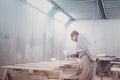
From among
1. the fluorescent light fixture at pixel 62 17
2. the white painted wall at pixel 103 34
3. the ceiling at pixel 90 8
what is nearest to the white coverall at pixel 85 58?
the ceiling at pixel 90 8

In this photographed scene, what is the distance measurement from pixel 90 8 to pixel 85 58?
3.62m

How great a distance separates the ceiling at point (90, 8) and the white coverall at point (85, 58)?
2.80 metres

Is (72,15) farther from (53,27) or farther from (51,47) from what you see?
(51,47)

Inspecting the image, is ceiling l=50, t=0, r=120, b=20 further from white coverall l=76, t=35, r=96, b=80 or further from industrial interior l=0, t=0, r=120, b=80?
white coverall l=76, t=35, r=96, b=80

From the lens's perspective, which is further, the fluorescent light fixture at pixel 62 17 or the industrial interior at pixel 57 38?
the fluorescent light fixture at pixel 62 17

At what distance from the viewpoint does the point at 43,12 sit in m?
6.93

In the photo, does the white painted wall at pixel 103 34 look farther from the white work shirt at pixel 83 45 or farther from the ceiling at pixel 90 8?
the white work shirt at pixel 83 45

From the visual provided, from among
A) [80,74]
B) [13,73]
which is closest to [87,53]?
[80,74]

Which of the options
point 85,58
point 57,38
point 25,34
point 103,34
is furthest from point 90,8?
point 85,58

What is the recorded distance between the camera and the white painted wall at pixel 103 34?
9.23 m

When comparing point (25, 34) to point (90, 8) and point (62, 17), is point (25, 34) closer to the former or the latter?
point (90, 8)

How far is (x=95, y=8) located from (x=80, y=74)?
153 inches

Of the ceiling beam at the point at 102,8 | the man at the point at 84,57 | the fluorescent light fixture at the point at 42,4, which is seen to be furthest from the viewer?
the ceiling beam at the point at 102,8

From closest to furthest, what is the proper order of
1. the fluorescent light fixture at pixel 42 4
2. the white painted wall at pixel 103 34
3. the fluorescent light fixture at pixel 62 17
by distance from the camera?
the fluorescent light fixture at pixel 42 4 < the fluorescent light fixture at pixel 62 17 < the white painted wall at pixel 103 34
